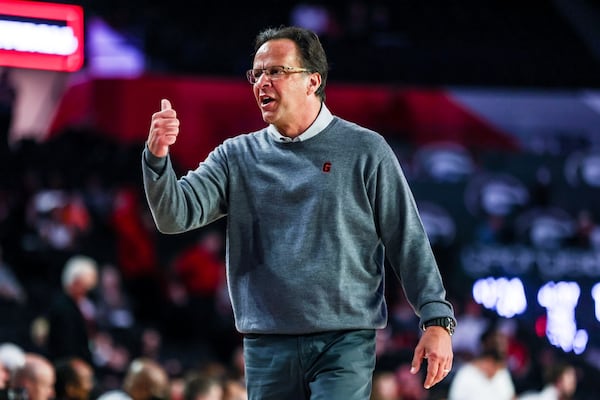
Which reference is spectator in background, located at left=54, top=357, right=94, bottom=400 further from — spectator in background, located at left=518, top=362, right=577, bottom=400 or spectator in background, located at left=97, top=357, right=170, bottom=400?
spectator in background, located at left=518, top=362, right=577, bottom=400

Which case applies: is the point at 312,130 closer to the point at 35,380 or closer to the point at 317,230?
the point at 317,230

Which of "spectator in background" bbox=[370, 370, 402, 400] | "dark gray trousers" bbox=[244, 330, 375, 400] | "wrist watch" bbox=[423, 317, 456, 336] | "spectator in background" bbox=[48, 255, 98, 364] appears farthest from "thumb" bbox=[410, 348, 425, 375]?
"spectator in background" bbox=[370, 370, 402, 400]

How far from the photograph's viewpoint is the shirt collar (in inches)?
160

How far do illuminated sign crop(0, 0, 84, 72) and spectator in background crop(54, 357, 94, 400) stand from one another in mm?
4190

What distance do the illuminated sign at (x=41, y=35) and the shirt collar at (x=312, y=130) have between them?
6.54 m

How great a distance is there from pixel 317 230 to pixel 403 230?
0.93 ft

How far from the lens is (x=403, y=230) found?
4.00 m

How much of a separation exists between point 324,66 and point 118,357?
22.3 feet

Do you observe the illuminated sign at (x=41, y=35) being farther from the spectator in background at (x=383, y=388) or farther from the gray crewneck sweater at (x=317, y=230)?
the gray crewneck sweater at (x=317, y=230)

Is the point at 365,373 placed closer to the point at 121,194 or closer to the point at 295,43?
the point at 295,43

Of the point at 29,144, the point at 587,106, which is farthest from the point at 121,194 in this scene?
the point at 587,106

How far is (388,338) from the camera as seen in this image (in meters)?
12.8

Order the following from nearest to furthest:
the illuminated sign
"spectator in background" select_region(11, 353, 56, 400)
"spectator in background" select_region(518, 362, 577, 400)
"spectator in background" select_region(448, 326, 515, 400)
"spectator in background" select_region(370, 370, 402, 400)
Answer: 1. "spectator in background" select_region(11, 353, 56, 400)
2. "spectator in background" select_region(370, 370, 402, 400)
3. "spectator in background" select_region(448, 326, 515, 400)
4. "spectator in background" select_region(518, 362, 577, 400)
5. the illuminated sign

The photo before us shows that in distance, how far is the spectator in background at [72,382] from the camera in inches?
269
